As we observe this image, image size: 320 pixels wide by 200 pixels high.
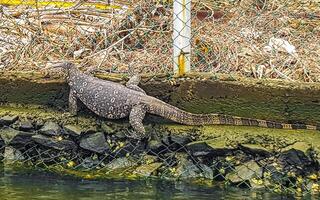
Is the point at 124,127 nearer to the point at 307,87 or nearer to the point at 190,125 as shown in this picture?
the point at 190,125

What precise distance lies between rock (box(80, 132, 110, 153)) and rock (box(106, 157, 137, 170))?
16 centimetres

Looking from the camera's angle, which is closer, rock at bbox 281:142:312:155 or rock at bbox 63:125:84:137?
rock at bbox 281:142:312:155

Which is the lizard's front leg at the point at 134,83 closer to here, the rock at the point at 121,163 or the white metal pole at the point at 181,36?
the white metal pole at the point at 181,36

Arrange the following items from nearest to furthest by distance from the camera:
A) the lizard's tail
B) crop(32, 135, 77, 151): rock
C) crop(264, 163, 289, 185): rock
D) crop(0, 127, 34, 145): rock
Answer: crop(264, 163, 289, 185): rock < the lizard's tail < crop(32, 135, 77, 151): rock < crop(0, 127, 34, 145): rock

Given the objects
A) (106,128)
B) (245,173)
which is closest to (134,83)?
(106,128)

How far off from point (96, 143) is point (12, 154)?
0.97m

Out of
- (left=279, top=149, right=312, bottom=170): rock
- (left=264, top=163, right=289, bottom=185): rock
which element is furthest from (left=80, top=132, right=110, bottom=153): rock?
(left=279, top=149, right=312, bottom=170): rock

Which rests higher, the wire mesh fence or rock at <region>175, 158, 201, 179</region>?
the wire mesh fence

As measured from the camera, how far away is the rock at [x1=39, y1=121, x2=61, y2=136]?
23.7ft

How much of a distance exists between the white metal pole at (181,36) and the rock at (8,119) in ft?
6.10

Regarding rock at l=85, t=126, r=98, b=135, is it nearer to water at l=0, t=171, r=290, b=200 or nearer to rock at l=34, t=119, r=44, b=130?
rock at l=34, t=119, r=44, b=130

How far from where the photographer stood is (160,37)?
7.90 metres

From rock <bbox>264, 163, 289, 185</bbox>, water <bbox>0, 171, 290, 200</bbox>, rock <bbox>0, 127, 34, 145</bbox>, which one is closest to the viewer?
water <bbox>0, 171, 290, 200</bbox>

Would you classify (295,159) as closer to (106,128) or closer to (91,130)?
(106,128)
